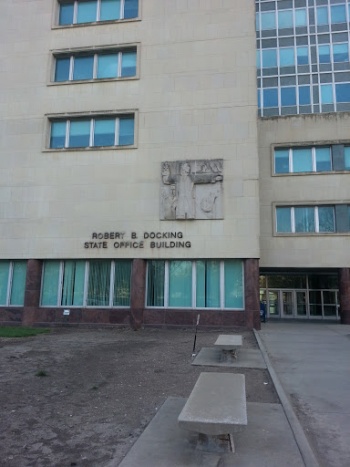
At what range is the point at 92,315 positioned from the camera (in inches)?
757

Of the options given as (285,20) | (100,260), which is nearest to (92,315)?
(100,260)

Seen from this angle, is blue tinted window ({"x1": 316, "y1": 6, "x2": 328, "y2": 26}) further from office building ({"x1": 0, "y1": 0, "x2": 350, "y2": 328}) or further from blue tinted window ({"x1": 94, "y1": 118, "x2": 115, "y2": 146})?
blue tinted window ({"x1": 94, "y1": 118, "x2": 115, "y2": 146})

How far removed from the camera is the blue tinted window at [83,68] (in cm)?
2156

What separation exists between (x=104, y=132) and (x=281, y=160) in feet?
36.3

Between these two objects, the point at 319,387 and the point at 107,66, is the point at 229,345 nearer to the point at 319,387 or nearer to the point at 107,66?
the point at 319,387

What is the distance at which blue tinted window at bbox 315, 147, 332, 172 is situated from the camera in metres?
24.6

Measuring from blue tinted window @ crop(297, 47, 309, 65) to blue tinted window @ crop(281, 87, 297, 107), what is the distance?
2.89 m

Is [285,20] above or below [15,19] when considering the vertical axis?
above

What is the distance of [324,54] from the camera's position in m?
37.8

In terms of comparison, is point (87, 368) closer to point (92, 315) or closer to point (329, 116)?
point (92, 315)

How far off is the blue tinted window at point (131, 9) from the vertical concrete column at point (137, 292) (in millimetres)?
12932

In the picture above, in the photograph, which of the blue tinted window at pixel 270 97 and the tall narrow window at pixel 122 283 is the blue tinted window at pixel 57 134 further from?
the blue tinted window at pixel 270 97

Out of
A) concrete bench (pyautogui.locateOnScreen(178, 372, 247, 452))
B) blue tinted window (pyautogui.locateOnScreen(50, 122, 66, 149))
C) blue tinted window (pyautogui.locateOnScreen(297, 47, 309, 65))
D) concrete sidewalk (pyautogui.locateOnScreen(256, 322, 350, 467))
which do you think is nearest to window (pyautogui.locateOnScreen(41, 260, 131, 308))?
blue tinted window (pyautogui.locateOnScreen(50, 122, 66, 149))

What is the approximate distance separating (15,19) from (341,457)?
24850 mm
